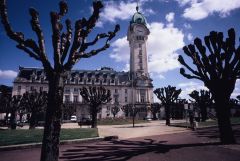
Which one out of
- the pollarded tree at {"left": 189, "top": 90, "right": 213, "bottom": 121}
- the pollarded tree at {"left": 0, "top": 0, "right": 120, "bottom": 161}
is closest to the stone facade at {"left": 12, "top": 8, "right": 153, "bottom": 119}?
the pollarded tree at {"left": 189, "top": 90, "right": 213, "bottom": 121}

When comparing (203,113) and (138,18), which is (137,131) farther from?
(138,18)

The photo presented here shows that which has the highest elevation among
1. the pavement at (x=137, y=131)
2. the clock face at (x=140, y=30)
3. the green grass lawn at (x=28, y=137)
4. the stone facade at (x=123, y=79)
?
the clock face at (x=140, y=30)

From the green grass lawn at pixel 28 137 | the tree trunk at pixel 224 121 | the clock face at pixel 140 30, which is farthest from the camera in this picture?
the clock face at pixel 140 30

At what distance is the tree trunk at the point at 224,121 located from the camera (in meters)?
10.7

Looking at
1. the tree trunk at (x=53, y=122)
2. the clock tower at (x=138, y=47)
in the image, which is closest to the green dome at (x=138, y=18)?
the clock tower at (x=138, y=47)

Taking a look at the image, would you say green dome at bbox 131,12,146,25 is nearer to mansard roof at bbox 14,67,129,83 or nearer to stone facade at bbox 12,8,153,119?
stone facade at bbox 12,8,153,119

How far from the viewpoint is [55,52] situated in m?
6.71

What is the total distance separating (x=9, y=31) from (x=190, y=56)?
10902mm

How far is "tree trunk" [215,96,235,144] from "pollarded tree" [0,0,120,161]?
8.34 metres

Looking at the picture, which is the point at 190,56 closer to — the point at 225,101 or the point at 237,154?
the point at 225,101

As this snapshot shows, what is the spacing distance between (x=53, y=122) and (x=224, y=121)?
9771 mm

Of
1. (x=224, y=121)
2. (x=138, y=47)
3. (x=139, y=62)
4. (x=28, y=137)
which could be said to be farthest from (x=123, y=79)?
(x=224, y=121)

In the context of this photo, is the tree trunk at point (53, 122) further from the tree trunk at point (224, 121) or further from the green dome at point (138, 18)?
the green dome at point (138, 18)

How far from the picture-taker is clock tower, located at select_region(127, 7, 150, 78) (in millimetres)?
76688
